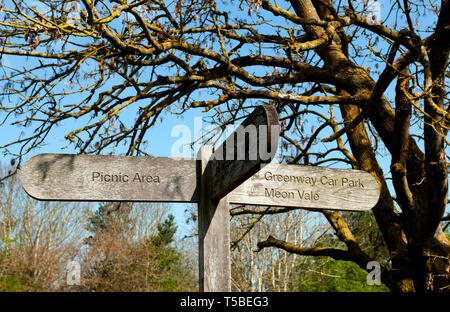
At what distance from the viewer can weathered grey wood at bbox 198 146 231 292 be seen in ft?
8.77

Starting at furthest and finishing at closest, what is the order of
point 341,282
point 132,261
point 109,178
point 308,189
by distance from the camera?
point 132,261, point 341,282, point 308,189, point 109,178

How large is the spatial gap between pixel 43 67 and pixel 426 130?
3.55 metres

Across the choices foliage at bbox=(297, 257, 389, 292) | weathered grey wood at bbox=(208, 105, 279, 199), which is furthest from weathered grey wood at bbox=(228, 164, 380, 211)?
foliage at bbox=(297, 257, 389, 292)

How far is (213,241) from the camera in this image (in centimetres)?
273

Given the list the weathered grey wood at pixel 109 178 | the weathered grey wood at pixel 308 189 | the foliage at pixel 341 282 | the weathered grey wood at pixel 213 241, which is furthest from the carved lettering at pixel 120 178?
the foliage at pixel 341 282

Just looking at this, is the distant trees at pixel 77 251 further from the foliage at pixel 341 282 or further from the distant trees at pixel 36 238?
the foliage at pixel 341 282

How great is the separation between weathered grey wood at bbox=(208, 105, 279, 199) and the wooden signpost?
0.03 ft

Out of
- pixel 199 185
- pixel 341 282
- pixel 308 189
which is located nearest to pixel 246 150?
pixel 199 185

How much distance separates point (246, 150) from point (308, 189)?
82 centimetres

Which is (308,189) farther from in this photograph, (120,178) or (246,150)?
(120,178)

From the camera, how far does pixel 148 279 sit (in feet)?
75.3

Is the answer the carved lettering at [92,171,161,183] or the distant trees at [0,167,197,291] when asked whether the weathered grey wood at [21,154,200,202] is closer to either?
the carved lettering at [92,171,161,183]
